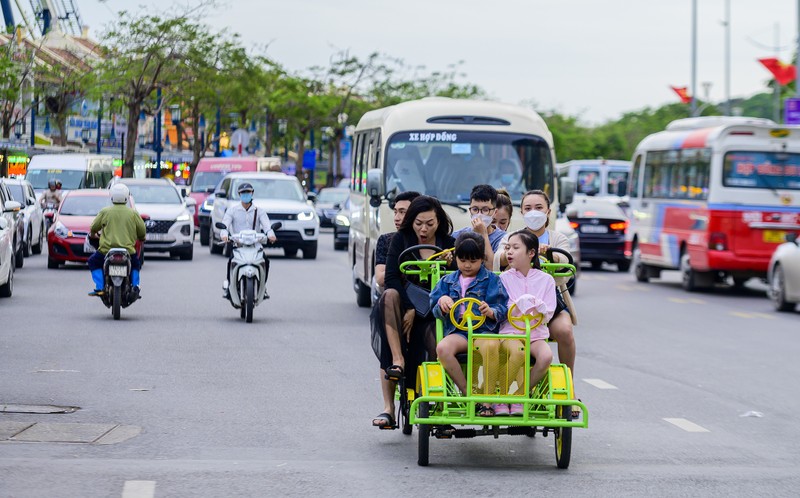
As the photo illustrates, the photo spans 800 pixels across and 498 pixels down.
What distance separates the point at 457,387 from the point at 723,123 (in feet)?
61.4

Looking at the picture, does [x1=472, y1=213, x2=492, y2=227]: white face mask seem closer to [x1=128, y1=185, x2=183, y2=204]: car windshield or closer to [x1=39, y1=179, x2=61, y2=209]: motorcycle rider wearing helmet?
[x1=128, y1=185, x2=183, y2=204]: car windshield

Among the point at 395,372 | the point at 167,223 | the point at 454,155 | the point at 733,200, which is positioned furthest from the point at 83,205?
the point at 395,372

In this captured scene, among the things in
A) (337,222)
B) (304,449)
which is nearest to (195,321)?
(304,449)

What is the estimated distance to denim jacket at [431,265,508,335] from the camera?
8070 millimetres

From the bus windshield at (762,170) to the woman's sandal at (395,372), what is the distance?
16901mm

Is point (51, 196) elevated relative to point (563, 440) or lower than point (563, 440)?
elevated

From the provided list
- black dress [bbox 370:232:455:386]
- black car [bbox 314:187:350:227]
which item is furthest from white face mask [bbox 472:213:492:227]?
black car [bbox 314:187:350:227]

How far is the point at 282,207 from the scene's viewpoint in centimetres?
3142

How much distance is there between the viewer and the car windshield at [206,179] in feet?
139

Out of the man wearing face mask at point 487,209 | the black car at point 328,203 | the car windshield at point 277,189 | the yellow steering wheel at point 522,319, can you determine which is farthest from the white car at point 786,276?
the black car at point 328,203

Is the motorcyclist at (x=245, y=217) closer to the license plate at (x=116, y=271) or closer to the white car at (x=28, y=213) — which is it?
the license plate at (x=116, y=271)

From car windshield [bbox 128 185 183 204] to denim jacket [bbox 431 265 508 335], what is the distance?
2274 centimetres

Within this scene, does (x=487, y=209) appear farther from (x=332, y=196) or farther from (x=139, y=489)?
(x=332, y=196)

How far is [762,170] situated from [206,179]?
21.6 metres
